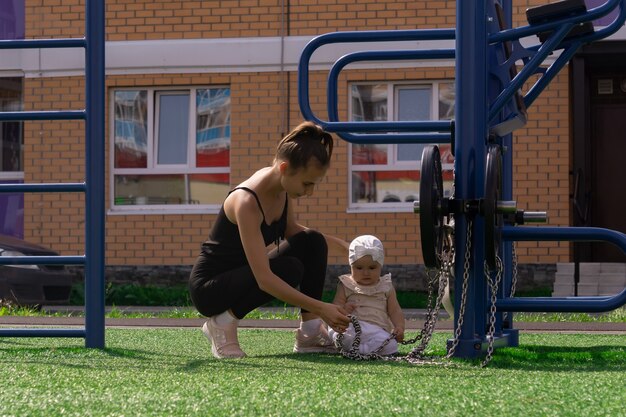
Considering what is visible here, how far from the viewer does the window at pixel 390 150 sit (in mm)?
13102

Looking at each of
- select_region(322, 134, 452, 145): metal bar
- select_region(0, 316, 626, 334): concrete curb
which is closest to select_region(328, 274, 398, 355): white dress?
select_region(322, 134, 452, 145): metal bar

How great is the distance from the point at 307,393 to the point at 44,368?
1203 mm

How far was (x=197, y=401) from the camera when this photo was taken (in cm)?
299

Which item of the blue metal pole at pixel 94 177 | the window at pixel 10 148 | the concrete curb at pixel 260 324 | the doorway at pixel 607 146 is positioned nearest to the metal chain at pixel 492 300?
the blue metal pole at pixel 94 177

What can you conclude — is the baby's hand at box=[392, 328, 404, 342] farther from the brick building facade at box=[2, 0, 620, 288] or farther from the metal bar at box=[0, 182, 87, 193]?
the brick building facade at box=[2, 0, 620, 288]

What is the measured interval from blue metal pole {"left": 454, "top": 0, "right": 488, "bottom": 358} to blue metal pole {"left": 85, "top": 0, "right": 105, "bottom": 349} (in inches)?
57.2

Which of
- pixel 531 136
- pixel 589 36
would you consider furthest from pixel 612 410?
pixel 531 136

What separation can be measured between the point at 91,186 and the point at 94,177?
4 centimetres

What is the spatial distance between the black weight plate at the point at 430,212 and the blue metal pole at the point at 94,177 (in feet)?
4.48

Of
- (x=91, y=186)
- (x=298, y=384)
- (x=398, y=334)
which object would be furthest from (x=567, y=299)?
(x=91, y=186)

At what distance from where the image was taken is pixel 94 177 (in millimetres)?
4785

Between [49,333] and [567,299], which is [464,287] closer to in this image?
[567,299]

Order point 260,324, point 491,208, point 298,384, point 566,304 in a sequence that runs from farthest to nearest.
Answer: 1. point 260,324
2. point 566,304
3. point 491,208
4. point 298,384

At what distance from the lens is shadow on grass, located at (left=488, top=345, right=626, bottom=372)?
4078 mm
